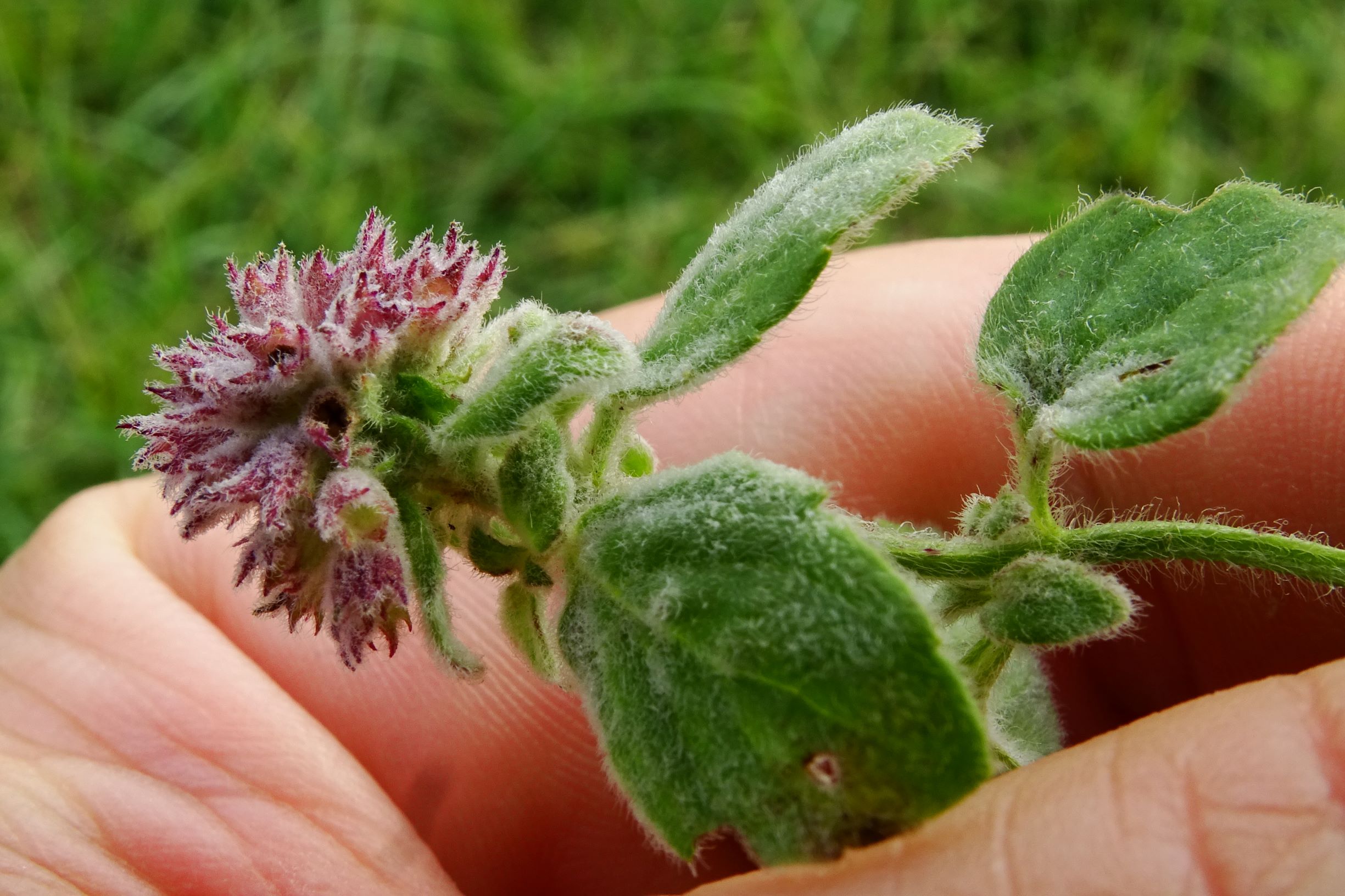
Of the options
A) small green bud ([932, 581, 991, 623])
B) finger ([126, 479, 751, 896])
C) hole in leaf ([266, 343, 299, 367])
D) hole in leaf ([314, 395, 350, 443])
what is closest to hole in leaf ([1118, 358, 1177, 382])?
small green bud ([932, 581, 991, 623])

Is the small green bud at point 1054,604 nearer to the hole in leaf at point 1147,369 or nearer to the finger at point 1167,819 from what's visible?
the finger at point 1167,819

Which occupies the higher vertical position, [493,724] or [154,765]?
[154,765]

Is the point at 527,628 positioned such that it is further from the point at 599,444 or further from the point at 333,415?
the point at 333,415

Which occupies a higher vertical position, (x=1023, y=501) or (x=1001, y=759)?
(x=1023, y=501)

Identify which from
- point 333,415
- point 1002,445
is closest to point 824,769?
point 333,415

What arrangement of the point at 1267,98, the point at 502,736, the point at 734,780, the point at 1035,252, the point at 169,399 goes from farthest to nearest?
the point at 1267,98, the point at 502,736, the point at 1035,252, the point at 169,399, the point at 734,780

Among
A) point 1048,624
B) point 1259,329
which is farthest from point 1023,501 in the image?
point 1259,329

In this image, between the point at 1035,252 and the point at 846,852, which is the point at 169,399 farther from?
the point at 1035,252
